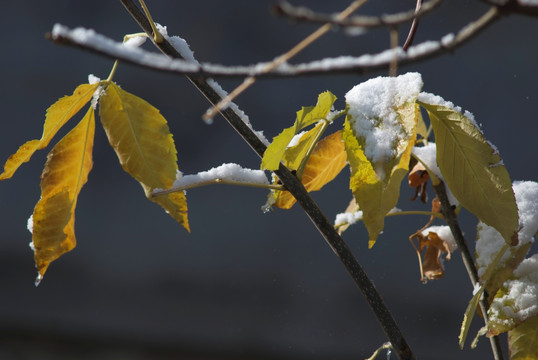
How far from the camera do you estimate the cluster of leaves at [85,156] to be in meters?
0.28

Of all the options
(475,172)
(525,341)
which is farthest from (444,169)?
(525,341)

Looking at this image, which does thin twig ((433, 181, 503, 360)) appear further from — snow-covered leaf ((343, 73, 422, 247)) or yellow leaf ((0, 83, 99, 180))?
yellow leaf ((0, 83, 99, 180))

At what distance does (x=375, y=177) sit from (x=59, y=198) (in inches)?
6.4

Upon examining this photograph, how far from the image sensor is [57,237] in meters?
0.29

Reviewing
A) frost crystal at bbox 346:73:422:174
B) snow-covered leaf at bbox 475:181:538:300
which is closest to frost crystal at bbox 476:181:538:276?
snow-covered leaf at bbox 475:181:538:300

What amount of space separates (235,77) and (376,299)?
0.17 meters

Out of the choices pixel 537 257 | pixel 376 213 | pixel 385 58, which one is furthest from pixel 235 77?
pixel 537 257

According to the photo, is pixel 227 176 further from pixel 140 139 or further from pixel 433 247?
pixel 433 247

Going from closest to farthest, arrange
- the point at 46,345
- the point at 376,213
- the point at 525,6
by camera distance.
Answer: the point at 525,6
the point at 376,213
the point at 46,345

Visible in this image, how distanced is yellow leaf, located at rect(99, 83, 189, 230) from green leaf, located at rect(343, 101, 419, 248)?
87mm

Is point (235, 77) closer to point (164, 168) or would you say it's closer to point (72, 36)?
point (72, 36)

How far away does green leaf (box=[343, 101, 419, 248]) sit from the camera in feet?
0.82

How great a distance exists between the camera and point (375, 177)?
0.26 meters

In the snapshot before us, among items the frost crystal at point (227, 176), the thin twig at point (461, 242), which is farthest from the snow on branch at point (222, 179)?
the thin twig at point (461, 242)
